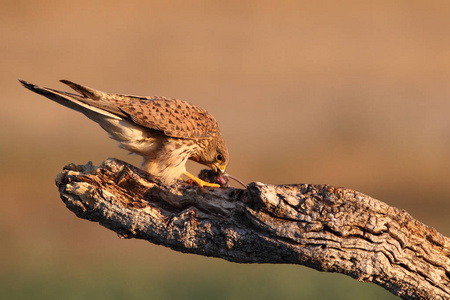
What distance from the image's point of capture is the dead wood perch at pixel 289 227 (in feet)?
13.4

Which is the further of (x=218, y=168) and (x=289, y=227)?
(x=218, y=168)

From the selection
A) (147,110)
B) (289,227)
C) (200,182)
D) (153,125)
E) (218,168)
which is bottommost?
(289,227)

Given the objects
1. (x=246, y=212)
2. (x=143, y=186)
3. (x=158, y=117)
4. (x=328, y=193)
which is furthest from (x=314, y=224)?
(x=158, y=117)

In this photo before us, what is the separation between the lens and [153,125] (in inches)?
214

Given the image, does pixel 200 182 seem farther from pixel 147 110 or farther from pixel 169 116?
pixel 147 110

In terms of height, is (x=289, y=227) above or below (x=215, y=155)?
below

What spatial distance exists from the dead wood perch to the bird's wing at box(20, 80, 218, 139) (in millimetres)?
717

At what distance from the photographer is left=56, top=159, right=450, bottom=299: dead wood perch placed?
409 centimetres

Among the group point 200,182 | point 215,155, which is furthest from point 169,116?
point 215,155

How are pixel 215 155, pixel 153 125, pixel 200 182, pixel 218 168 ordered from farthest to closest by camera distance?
pixel 218 168, pixel 215 155, pixel 153 125, pixel 200 182

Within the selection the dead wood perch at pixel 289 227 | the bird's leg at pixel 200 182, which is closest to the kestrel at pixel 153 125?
the bird's leg at pixel 200 182

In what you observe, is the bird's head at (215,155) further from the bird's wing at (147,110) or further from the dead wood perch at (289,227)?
the dead wood perch at (289,227)

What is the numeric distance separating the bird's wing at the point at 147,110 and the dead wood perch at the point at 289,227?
0.72 metres

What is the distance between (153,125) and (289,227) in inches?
79.1
